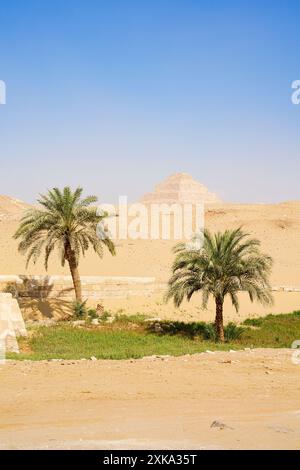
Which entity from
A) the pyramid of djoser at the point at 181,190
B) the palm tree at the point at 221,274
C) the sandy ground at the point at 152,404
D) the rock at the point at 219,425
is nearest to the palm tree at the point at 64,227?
the palm tree at the point at 221,274

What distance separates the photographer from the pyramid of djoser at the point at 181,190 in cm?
12750

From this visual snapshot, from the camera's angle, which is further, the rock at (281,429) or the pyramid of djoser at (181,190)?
the pyramid of djoser at (181,190)

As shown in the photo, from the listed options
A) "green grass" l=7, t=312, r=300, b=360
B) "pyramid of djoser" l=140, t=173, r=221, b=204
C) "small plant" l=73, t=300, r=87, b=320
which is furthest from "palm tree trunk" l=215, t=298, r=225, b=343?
"pyramid of djoser" l=140, t=173, r=221, b=204

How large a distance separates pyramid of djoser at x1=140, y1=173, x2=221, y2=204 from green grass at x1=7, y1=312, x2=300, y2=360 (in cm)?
10606

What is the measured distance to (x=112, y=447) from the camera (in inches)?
235

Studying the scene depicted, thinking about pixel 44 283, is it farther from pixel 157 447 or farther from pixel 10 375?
pixel 157 447

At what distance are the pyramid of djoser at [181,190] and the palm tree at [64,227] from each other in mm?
104854

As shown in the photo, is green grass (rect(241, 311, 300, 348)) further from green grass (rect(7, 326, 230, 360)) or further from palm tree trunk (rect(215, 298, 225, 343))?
green grass (rect(7, 326, 230, 360))

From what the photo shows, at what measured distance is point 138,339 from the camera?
16172mm

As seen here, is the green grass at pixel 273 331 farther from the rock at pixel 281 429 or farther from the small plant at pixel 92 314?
the rock at pixel 281 429

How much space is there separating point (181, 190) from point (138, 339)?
374 ft
